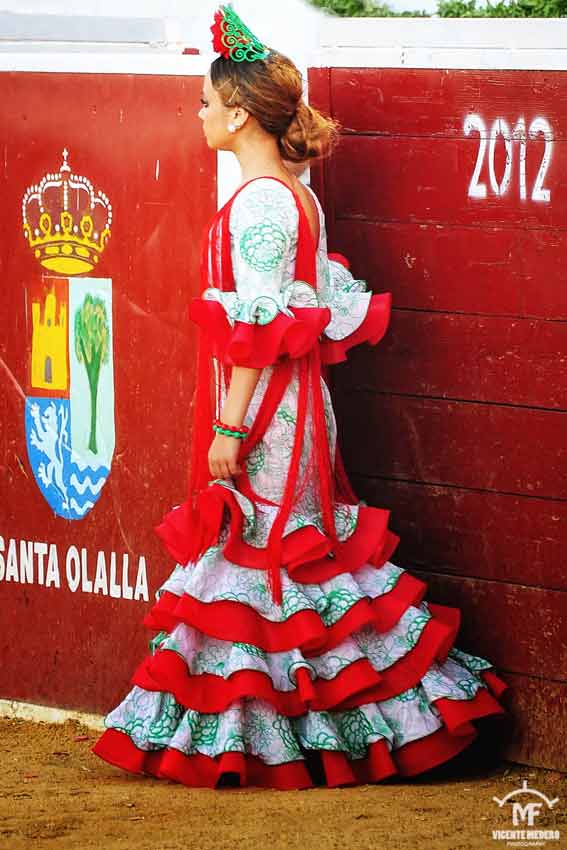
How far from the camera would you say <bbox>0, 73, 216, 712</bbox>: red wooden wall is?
460cm

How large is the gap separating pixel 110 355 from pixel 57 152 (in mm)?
560

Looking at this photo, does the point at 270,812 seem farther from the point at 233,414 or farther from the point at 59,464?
the point at 59,464

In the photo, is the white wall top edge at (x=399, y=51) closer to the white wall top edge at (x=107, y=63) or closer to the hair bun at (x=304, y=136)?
the white wall top edge at (x=107, y=63)

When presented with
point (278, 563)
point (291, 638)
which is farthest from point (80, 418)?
point (291, 638)

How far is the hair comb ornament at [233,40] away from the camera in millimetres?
4016

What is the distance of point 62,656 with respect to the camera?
16.4ft

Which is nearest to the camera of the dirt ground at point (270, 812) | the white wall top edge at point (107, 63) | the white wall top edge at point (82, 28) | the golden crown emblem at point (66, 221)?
the dirt ground at point (270, 812)

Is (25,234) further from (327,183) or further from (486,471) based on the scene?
(486,471)

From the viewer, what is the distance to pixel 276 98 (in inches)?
159

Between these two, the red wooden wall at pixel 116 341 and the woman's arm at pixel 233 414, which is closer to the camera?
the woman's arm at pixel 233 414

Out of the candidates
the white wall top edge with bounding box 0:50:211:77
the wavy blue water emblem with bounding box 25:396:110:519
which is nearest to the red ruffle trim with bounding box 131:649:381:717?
the wavy blue water emblem with bounding box 25:396:110:519

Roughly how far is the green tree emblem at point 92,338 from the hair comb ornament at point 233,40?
95 cm

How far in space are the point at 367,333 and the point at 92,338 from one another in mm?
891

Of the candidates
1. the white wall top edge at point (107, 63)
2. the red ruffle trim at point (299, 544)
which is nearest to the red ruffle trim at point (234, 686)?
the red ruffle trim at point (299, 544)
